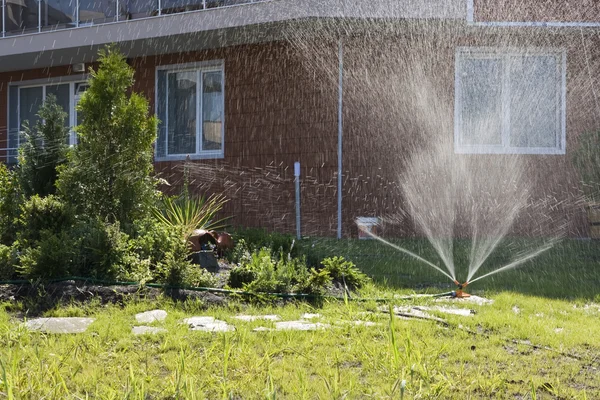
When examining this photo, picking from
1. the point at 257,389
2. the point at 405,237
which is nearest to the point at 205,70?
the point at 405,237

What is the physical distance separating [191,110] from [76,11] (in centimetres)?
341

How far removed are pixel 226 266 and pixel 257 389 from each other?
391 cm

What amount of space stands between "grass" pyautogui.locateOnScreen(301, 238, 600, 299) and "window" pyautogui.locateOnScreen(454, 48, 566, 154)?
209cm

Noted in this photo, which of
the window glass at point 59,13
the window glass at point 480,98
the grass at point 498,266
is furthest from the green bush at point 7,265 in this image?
the window glass at point 59,13

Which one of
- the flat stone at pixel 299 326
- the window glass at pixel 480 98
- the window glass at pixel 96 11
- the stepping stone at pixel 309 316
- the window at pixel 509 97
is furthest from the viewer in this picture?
the window glass at pixel 96 11

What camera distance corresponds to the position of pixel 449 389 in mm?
3273

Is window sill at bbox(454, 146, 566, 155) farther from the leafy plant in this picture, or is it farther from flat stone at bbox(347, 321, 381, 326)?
flat stone at bbox(347, 321, 381, 326)

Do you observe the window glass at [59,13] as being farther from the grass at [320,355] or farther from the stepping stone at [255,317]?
the stepping stone at [255,317]

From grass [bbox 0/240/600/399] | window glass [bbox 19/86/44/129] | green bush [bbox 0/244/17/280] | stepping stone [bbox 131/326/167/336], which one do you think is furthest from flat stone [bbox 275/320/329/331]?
window glass [bbox 19/86/44/129]

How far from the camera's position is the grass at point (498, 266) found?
6.54m

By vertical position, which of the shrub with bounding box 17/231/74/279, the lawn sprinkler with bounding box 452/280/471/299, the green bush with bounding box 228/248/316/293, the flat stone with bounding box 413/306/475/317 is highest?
the shrub with bounding box 17/231/74/279

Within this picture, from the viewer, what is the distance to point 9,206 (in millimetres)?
8391

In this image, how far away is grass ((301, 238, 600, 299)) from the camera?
654 centimetres

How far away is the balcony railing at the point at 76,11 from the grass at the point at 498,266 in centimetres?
584
